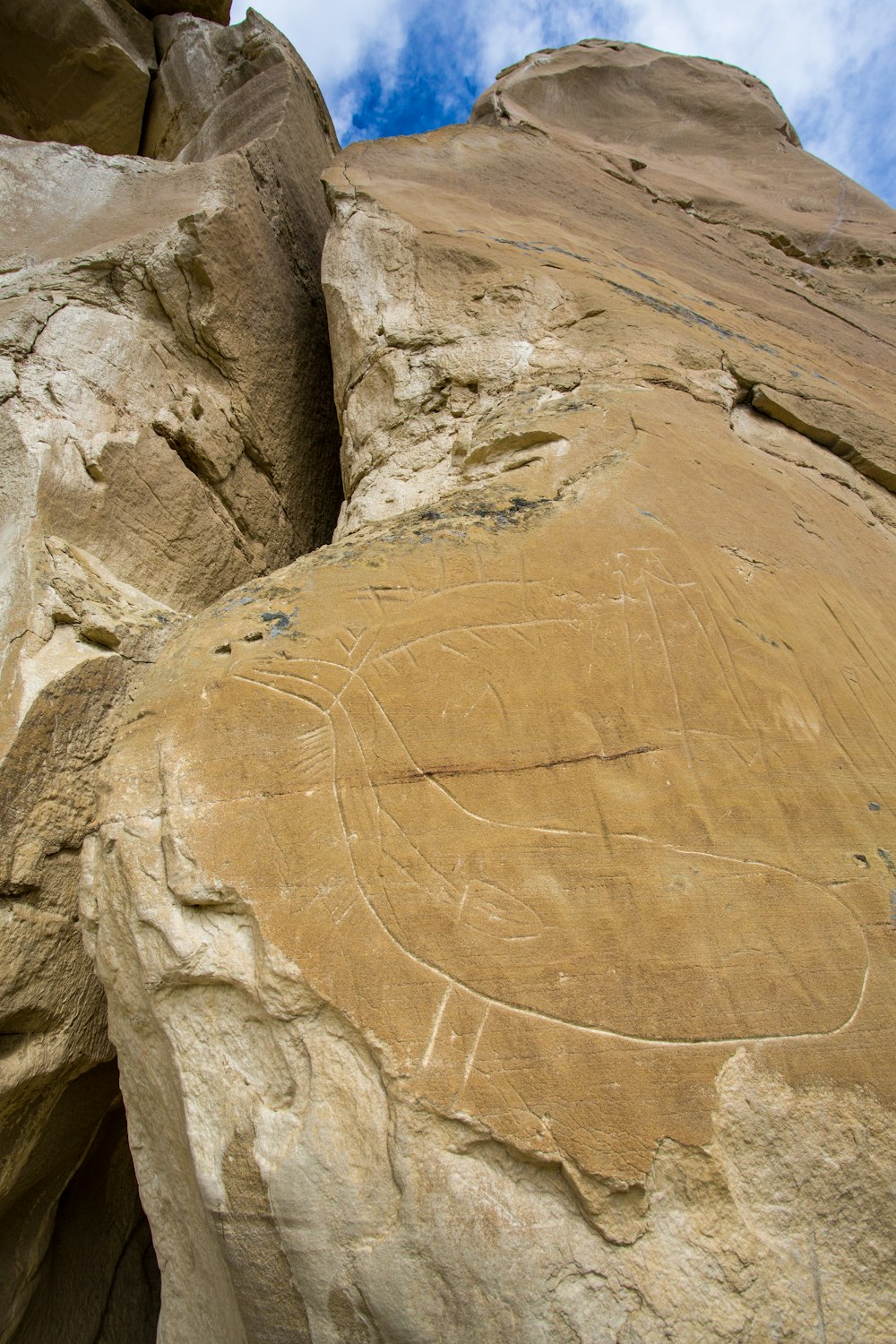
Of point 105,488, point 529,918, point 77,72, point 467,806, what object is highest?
point 77,72

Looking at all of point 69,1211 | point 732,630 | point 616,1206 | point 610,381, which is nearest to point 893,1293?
point 616,1206

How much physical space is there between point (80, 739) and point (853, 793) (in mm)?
2272

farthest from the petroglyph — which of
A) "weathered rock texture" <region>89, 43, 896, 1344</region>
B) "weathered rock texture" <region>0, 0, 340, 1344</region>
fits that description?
"weathered rock texture" <region>0, 0, 340, 1344</region>

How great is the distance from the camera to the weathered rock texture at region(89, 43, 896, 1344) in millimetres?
1489

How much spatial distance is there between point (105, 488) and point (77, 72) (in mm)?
5954

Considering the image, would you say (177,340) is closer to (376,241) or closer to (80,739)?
(376,241)

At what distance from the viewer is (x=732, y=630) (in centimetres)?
241

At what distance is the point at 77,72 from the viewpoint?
21.4 feet

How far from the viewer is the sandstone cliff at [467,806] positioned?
1.51 meters

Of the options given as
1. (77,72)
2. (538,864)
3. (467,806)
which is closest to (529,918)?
(538,864)

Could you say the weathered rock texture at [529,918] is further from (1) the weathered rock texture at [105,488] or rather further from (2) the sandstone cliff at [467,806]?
(1) the weathered rock texture at [105,488]

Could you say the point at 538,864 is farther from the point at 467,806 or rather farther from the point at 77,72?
the point at 77,72

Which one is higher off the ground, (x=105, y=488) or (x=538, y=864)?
(x=105, y=488)

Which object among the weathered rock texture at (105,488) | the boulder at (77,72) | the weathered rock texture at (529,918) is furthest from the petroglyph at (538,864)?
the boulder at (77,72)
